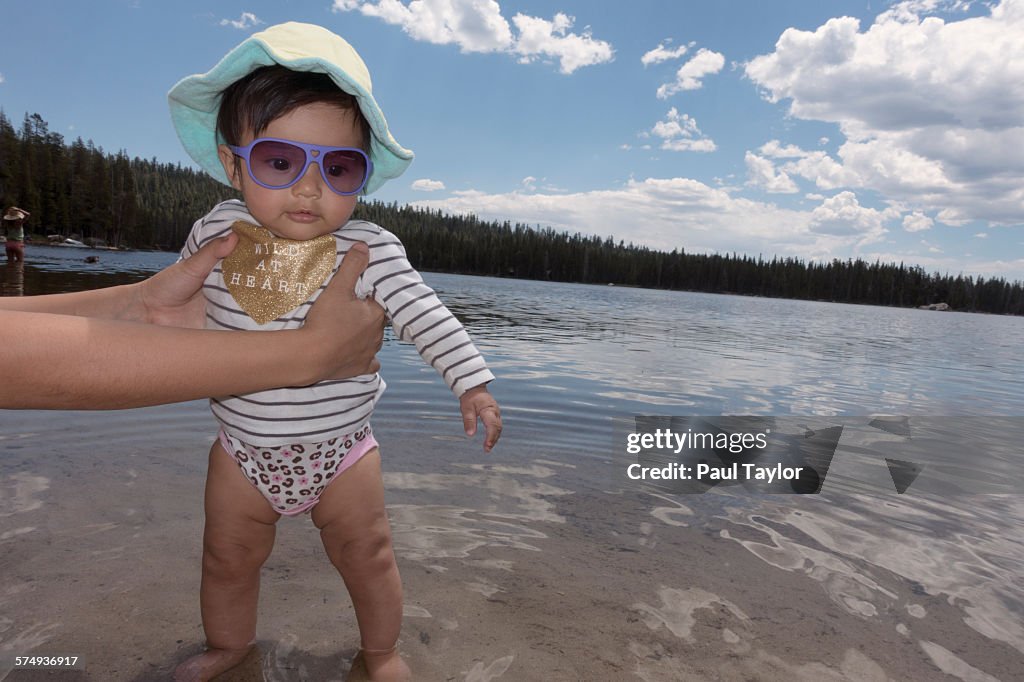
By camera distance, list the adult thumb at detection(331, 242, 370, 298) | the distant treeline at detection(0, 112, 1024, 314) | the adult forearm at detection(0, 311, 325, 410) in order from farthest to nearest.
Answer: the distant treeline at detection(0, 112, 1024, 314) → the adult thumb at detection(331, 242, 370, 298) → the adult forearm at detection(0, 311, 325, 410)

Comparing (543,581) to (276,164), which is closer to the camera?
(276,164)

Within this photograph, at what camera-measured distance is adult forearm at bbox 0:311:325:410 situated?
1257 millimetres

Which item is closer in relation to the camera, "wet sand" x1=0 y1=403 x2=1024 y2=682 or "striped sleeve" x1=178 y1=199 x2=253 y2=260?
"striped sleeve" x1=178 y1=199 x2=253 y2=260

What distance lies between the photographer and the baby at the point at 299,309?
2215 millimetres

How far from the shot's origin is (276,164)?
2.22 metres

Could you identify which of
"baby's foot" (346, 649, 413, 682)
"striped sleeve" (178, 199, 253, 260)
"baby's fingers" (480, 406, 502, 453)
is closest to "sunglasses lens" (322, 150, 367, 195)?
"striped sleeve" (178, 199, 253, 260)

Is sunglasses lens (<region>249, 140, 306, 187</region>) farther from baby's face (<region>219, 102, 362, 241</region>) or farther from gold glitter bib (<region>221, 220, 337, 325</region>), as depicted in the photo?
gold glitter bib (<region>221, 220, 337, 325</region>)

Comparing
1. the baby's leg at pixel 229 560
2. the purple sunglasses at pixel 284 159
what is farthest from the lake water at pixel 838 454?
the purple sunglasses at pixel 284 159

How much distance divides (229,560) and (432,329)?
3.66ft

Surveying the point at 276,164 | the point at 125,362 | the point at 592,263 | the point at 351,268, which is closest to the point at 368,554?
the point at 351,268

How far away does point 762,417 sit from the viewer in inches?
337

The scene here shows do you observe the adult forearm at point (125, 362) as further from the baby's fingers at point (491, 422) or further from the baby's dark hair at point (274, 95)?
the baby's dark hair at point (274, 95)

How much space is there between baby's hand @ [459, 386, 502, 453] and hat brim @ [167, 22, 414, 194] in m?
0.92

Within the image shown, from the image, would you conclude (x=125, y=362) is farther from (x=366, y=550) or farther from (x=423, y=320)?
(x=366, y=550)
